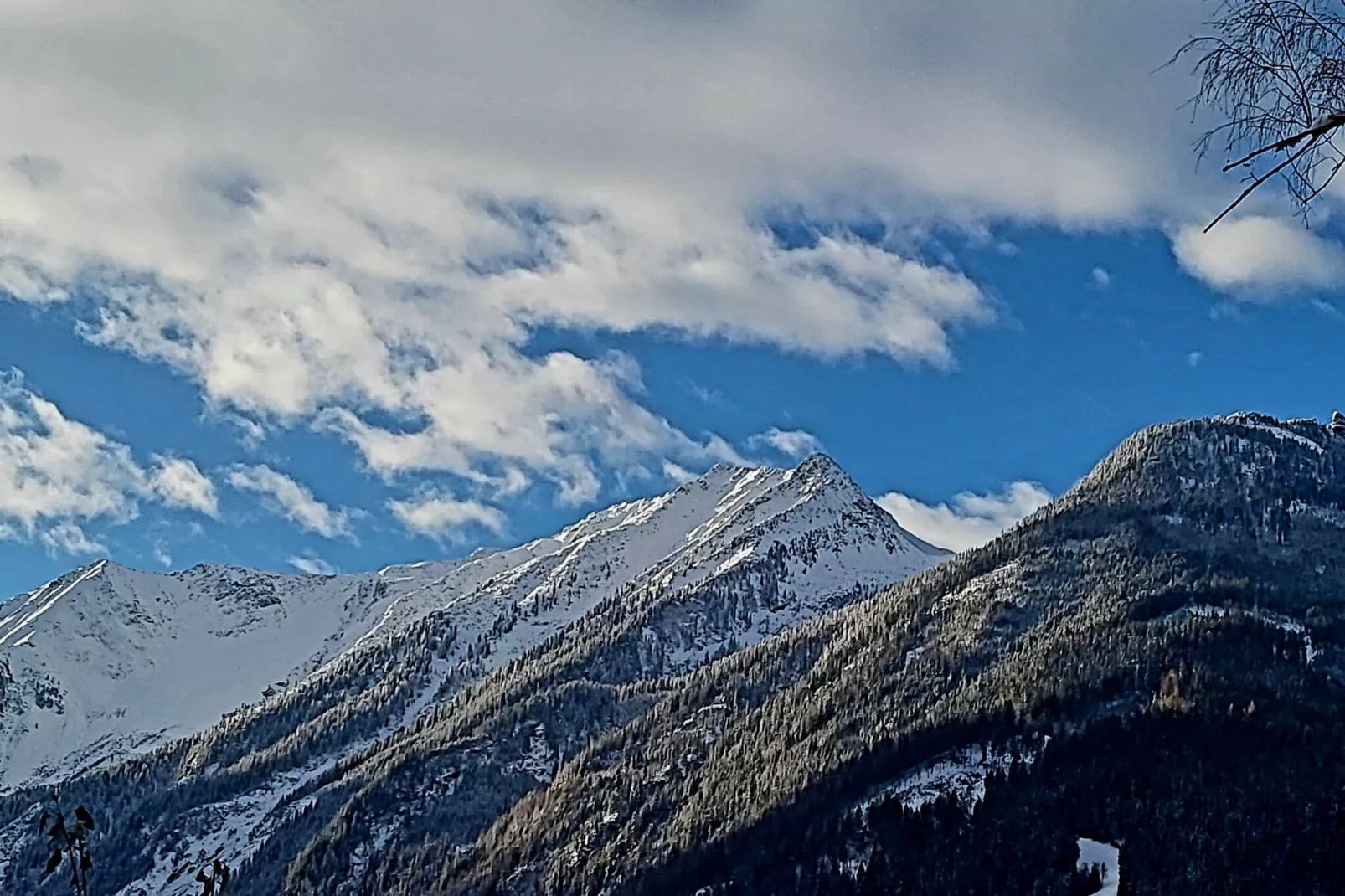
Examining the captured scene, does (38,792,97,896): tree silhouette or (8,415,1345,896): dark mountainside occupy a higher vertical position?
(8,415,1345,896): dark mountainside

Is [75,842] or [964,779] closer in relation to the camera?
[75,842]

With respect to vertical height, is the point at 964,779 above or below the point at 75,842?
above

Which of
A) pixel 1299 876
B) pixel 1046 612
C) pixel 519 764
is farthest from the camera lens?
pixel 519 764

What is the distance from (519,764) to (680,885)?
7104 centimetres

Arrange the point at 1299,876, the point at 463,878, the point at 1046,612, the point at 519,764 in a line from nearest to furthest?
the point at 1299,876 < the point at 463,878 < the point at 1046,612 < the point at 519,764

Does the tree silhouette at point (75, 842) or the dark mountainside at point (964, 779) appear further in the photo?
the dark mountainside at point (964, 779)

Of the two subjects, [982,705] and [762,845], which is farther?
[982,705]

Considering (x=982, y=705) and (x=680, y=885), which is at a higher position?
(x=982, y=705)

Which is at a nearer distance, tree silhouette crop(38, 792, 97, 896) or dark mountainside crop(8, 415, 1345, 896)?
tree silhouette crop(38, 792, 97, 896)

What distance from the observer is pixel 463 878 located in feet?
525

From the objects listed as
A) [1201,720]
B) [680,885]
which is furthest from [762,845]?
[1201,720]

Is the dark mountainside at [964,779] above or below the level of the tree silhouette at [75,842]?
above

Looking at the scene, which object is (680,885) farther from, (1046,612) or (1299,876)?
(1046,612)

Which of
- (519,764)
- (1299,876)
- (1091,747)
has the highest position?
(519,764)
